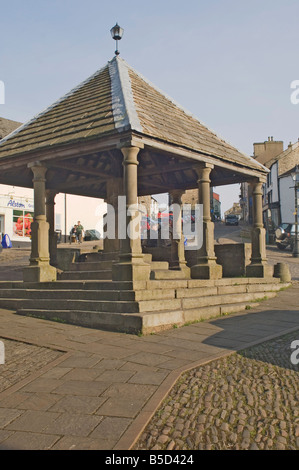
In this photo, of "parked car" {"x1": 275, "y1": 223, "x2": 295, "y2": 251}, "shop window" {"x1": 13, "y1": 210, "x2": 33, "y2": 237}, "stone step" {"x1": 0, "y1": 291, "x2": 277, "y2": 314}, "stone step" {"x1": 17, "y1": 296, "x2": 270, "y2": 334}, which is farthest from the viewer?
"shop window" {"x1": 13, "y1": 210, "x2": 33, "y2": 237}

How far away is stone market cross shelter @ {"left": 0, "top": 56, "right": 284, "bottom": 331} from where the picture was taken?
8477 mm

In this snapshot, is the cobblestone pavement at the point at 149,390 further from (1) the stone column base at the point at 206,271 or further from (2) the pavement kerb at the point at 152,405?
(1) the stone column base at the point at 206,271

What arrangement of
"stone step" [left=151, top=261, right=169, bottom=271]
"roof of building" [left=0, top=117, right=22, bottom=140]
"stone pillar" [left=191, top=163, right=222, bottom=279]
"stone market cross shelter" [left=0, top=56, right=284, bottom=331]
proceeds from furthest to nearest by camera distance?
"roof of building" [left=0, top=117, right=22, bottom=140], "stone step" [left=151, top=261, right=169, bottom=271], "stone pillar" [left=191, top=163, right=222, bottom=279], "stone market cross shelter" [left=0, top=56, right=284, bottom=331]

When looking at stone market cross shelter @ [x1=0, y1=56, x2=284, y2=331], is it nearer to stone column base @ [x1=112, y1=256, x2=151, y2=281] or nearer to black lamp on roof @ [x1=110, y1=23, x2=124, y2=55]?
stone column base @ [x1=112, y1=256, x2=151, y2=281]

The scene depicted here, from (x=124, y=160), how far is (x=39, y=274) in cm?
327

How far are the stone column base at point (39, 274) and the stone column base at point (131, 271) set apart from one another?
2290 millimetres

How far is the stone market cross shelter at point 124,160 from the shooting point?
8477 millimetres

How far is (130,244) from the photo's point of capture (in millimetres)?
8305

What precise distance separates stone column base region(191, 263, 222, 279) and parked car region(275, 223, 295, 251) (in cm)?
1863

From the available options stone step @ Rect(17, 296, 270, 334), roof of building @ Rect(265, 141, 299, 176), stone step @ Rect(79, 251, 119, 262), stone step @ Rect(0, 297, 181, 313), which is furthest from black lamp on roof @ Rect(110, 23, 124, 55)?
roof of building @ Rect(265, 141, 299, 176)

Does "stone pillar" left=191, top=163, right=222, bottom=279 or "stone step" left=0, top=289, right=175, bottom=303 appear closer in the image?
"stone step" left=0, top=289, right=175, bottom=303
